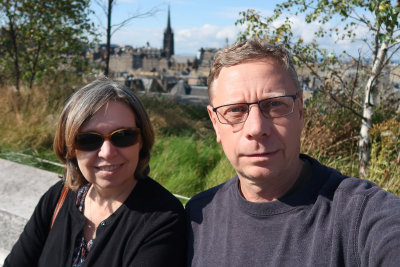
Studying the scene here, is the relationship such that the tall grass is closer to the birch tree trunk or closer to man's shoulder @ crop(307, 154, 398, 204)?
the birch tree trunk

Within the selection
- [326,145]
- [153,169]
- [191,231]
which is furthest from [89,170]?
[326,145]

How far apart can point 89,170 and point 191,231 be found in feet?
2.14

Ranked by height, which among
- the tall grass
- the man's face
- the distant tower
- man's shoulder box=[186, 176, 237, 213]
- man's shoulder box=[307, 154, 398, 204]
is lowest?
the tall grass

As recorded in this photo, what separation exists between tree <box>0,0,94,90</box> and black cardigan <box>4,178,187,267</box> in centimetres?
764

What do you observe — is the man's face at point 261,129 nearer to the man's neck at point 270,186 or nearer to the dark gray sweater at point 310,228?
the man's neck at point 270,186

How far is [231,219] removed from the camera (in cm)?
165

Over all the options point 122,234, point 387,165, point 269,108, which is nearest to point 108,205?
point 122,234

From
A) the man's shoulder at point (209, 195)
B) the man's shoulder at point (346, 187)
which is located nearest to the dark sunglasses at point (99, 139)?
the man's shoulder at point (209, 195)

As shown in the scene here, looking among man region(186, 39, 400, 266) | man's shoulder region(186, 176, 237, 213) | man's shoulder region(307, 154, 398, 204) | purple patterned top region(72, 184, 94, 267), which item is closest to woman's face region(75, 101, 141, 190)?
purple patterned top region(72, 184, 94, 267)

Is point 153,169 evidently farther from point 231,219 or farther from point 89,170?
point 231,219

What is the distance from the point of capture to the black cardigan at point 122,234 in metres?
1.84

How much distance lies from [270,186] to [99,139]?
3.08ft

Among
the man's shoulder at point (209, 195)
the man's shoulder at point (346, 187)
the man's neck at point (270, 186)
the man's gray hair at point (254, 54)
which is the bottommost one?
the man's shoulder at point (209, 195)

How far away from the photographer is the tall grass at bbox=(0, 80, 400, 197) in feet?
13.5
